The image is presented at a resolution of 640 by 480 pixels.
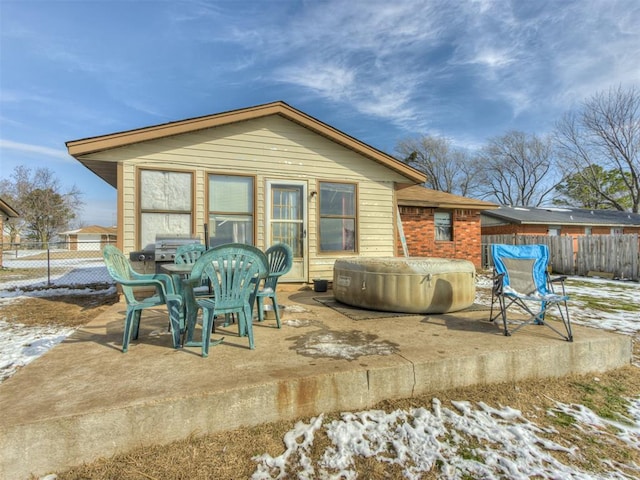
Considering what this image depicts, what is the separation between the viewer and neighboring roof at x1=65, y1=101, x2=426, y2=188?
16.0 ft

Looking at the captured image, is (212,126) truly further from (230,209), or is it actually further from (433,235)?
(433,235)

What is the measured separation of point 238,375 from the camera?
206 cm

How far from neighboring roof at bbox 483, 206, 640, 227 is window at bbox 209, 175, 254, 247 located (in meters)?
15.0

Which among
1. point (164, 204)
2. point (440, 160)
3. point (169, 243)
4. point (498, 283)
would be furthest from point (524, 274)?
point (440, 160)

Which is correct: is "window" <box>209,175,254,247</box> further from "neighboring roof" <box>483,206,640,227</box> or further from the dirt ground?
"neighboring roof" <box>483,206,640,227</box>

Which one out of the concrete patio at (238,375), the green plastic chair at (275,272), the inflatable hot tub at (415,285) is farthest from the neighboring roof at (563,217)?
the green plastic chair at (275,272)

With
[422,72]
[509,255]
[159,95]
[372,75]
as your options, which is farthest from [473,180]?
[509,255]

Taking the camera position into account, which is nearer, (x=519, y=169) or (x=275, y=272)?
(x=275, y=272)

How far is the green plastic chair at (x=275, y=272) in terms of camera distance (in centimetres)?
315

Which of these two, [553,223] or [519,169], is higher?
[519,169]

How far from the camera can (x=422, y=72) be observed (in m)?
15.2

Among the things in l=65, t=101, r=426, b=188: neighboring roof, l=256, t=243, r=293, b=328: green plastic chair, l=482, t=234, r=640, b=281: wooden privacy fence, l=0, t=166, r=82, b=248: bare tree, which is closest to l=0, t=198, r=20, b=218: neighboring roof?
l=65, t=101, r=426, b=188: neighboring roof

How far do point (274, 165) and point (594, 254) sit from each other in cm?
1229

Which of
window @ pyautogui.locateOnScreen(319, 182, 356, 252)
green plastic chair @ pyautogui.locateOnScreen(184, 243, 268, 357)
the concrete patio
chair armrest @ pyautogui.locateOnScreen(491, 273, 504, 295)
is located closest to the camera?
the concrete patio
